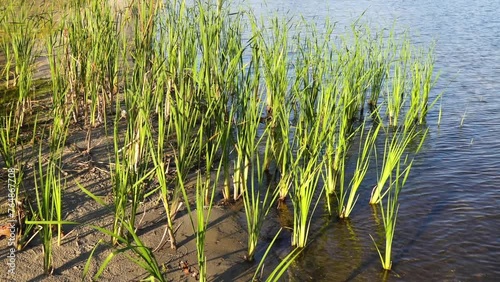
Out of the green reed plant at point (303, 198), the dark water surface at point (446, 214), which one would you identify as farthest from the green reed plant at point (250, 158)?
the dark water surface at point (446, 214)

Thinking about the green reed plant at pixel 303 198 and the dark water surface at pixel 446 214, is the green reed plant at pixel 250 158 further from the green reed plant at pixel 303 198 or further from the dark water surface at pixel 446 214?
the dark water surface at pixel 446 214

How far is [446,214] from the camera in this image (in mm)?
4691

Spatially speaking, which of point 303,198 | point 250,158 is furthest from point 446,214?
point 250,158

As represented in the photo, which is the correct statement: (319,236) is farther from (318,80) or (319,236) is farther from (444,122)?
(444,122)

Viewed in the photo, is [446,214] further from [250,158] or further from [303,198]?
[250,158]

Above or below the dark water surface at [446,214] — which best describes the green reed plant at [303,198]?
above

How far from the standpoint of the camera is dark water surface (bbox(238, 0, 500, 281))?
12.6 feet

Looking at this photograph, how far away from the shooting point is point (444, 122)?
7.06 m

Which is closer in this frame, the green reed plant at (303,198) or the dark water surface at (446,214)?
the green reed plant at (303,198)

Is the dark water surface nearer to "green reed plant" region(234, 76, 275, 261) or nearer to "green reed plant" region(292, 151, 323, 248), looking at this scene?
"green reed plant" region(292, 151, 323, 248)

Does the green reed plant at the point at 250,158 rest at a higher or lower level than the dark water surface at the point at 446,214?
higher

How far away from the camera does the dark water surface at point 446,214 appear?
3.84m

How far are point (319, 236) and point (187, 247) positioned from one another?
1.06m

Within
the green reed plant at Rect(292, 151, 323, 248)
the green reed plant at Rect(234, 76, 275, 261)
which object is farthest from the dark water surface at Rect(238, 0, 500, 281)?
the green reed plant at Rect(234, 76, 275, 261)
